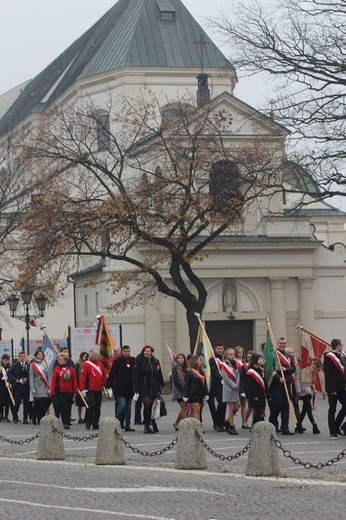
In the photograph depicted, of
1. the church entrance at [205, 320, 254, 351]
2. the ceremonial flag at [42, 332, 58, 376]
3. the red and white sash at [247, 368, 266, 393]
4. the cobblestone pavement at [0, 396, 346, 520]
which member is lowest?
the cobblestone pavement at [0, 396, 346, 520]

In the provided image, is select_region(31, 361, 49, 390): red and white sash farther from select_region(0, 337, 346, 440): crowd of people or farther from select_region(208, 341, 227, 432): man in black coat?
select_region(208, 341, 227, 432): man in black coat

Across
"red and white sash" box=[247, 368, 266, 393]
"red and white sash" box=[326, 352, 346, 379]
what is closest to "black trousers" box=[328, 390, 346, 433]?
"red and white sash" box=[326, 352, 346, 379]

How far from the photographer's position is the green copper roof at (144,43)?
188ft

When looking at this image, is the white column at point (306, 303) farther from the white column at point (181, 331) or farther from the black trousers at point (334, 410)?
the black trousers at point (334, 410)

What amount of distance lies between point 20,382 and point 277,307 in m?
20.3

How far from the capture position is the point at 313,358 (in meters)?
24.5

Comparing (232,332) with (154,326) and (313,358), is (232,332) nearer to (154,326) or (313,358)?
(154,326)

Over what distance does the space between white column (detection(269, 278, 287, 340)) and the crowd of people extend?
20934 millimetres

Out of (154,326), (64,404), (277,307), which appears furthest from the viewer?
(277,307)

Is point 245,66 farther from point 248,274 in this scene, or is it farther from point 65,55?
point 65,55

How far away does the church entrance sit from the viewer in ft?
157

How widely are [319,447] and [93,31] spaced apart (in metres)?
56.5

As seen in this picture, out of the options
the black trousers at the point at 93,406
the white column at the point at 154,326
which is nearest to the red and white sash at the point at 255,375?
the black trousers at the point at 93,406

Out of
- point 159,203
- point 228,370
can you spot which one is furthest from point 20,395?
point 159,203
